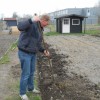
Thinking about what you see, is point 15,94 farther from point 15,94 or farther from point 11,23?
point 11,23

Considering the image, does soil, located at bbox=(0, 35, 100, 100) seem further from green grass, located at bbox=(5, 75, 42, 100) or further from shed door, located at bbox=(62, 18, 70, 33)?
shed door, located at bbox=(62, 18, 70, 33)

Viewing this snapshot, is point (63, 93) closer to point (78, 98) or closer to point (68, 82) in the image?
point (78, 98)

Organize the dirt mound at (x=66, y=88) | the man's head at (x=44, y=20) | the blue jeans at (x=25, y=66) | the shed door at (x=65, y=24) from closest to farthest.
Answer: the man's head at (x=44, y=20), the blue jeans at (x=25, y=66), the dirt mound at (x=66, y=88), the shed door at (x=65, y=24)

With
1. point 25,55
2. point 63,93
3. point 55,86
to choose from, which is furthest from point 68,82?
point 25,55

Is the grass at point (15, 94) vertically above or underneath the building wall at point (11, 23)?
above

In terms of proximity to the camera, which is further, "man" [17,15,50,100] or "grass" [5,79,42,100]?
"grass" [5,79,42,100]

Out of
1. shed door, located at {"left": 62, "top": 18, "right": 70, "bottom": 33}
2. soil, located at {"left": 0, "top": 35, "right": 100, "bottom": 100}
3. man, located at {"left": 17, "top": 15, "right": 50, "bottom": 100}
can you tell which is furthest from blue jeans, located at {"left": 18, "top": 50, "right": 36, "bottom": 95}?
shed door, located at {"left": 62, "top": 18, "right": 70, "bottom": 33}

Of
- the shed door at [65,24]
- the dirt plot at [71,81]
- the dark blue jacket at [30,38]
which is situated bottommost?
the shed door at [65,24]

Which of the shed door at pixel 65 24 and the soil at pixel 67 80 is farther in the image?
the shed door at pixel 65 24

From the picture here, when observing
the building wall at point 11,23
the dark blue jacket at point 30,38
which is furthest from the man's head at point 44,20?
the building wall at point 11,23

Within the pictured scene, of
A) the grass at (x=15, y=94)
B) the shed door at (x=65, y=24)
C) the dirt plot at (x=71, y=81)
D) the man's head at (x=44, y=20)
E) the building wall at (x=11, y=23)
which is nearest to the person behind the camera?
the man's head at (x=44, y=20)

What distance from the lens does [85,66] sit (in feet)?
39.8

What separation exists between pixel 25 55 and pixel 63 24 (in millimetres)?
37871

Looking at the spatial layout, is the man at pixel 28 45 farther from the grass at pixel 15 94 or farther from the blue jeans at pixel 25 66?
the grass at pixel 15 94
